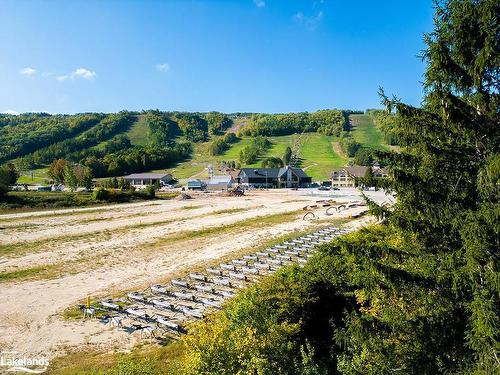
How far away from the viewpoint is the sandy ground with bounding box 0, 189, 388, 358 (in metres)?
15.7

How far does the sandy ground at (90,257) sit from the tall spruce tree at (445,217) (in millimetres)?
10329

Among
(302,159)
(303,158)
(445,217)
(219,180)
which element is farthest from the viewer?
(303,158)

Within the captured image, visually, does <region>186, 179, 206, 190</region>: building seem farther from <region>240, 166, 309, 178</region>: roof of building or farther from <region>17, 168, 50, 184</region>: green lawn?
<region>17, 168, 50, 184</region>: green lawn

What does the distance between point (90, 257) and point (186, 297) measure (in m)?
15.2

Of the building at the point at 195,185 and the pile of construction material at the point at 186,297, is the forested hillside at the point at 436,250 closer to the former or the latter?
the pile of construction material at the point at 186,297

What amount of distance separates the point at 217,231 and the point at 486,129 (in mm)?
34985

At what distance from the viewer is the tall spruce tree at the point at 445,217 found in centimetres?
802

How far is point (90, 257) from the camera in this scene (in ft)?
99.3

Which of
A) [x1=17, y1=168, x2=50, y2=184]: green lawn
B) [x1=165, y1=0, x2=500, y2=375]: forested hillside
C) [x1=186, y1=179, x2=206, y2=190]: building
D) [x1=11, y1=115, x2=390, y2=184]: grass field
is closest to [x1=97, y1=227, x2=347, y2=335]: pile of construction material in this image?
[x1=165, y1=0, x2=500, y2=375]: forested hillside

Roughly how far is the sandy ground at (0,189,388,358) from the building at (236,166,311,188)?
230 ft

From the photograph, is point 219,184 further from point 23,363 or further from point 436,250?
point 436,250

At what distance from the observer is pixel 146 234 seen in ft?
133

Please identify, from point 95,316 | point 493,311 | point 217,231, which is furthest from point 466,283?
point 217,231

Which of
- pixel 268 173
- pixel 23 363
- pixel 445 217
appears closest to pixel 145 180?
pixel 268 173
